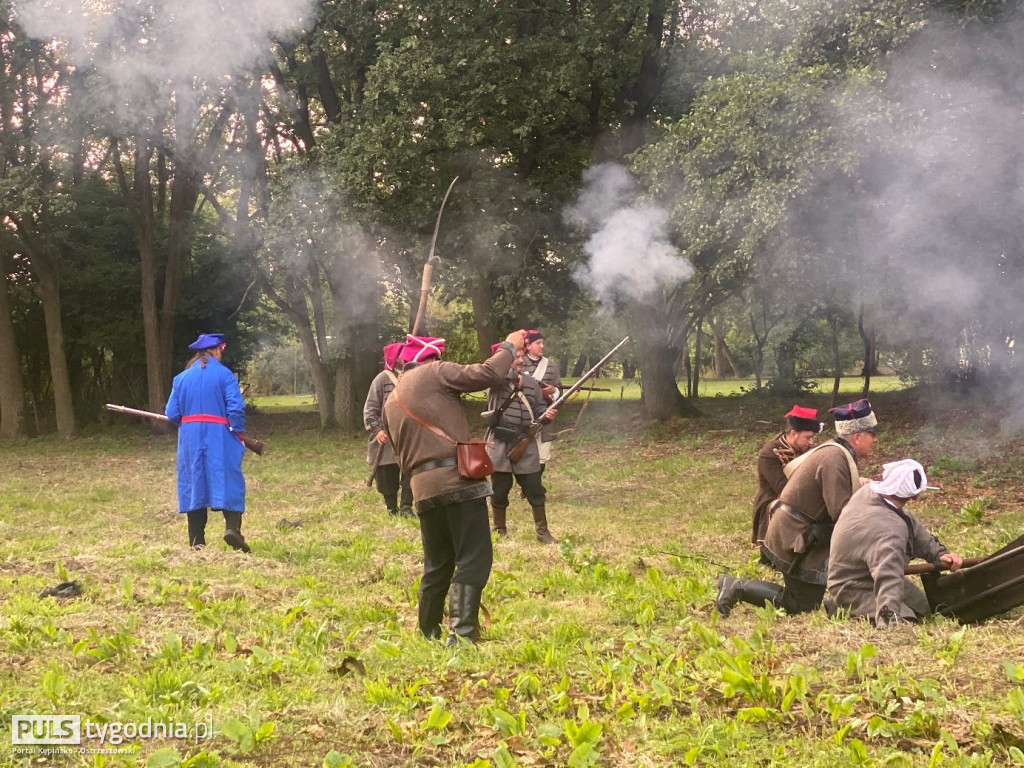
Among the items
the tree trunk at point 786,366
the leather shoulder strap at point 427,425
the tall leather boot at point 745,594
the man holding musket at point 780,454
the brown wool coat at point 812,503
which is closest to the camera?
the leather shoulder strap at point 427,425

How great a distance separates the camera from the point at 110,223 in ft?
86.1

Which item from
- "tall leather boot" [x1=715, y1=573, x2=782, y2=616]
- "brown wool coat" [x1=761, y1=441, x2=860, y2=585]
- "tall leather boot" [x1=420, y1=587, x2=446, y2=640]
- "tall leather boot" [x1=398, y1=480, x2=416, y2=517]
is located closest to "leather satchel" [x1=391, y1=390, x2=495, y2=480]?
"tall leather boot" [x1=420, y1=587, x2=446, y2=640]

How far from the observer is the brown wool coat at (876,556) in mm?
5766

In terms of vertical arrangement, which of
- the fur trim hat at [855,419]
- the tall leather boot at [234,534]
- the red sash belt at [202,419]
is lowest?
the tall leather boot at [234,534]

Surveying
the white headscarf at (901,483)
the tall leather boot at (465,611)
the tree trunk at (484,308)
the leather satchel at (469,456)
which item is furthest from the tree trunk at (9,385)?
the white headscarf at (901,483)

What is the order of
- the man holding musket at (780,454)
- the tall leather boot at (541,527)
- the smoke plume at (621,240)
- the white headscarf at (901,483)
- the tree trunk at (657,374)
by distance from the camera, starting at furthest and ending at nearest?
the tree trunk at (657,374), the smoke plume at (621,240), the tall leather boot at (541,527), the man holding musket at (780,454), the white headscarf at (901,483)

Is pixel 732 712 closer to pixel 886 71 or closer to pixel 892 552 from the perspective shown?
pixel 892 552

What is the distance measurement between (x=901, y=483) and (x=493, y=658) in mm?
2524

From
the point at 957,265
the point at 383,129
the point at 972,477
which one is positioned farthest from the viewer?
the point at 383,129

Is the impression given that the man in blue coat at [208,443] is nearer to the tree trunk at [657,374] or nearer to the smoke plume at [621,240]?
the smoke plume at [621,240]

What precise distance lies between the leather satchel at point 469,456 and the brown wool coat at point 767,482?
323 centimetres

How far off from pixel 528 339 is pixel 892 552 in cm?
482

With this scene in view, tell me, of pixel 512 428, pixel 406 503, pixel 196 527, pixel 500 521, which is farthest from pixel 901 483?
pixel 406 503

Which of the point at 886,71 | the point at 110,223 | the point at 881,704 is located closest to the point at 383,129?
the point at 886,71
